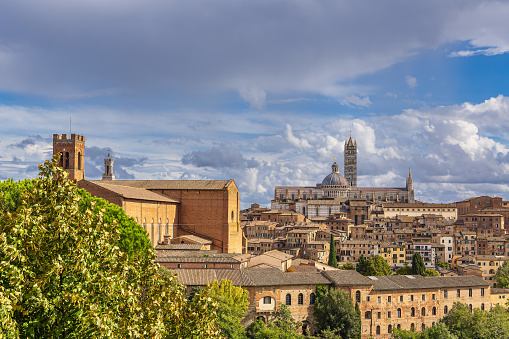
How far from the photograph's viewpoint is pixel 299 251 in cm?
6662

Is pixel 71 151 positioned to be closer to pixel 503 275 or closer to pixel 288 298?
pixel 288 298

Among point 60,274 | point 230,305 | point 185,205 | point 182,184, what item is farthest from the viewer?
point 182,184

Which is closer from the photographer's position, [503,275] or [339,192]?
[503,275]

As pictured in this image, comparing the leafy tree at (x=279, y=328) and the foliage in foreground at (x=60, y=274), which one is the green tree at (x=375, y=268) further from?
the foliage in foreground at (x=60, y=274)

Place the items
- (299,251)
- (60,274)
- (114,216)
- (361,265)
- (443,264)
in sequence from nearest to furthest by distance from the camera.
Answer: (60,274)
(114,216)
(361,265)
(299,251)
(443,264)

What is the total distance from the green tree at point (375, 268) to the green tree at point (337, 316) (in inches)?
877

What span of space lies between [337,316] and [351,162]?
118730 millimetres

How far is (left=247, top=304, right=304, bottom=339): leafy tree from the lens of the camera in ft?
94.1

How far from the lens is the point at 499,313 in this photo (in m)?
40.0

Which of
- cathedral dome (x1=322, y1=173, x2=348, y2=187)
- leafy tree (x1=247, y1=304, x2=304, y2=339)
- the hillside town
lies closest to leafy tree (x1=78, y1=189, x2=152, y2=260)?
the hillside town

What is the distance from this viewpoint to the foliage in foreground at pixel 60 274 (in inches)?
283

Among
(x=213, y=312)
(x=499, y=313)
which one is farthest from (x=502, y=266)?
(x=213, y=312)

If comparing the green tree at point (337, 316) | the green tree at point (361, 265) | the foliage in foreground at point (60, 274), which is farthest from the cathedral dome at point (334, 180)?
the foliage in foreground at point (60, 274)

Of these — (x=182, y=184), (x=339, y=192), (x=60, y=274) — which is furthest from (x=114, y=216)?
(x=339, y=192)
